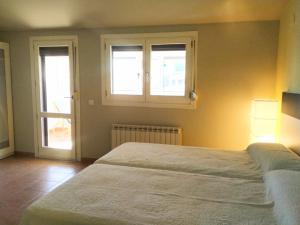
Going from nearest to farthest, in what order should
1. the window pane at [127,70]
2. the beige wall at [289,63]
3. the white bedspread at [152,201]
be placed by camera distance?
the white bedspread at [152,201], the beige wall at [289,63], the window pane at [127,70]

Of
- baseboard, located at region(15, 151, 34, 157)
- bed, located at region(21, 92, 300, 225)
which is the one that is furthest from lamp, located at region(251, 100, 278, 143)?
baseboard, located at region(15, 151, 34, 157)

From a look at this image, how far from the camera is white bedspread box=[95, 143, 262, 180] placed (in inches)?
84.5

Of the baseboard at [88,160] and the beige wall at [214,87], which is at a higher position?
the beige wall at [214,87]

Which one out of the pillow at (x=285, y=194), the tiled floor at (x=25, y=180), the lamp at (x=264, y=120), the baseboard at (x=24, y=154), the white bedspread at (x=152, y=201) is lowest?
the tiled floor at (x=25, y=180)

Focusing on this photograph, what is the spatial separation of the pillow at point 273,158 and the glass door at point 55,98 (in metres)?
3.08

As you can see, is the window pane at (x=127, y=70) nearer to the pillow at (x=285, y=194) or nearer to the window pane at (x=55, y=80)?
the window pane at (x=55, y=80)

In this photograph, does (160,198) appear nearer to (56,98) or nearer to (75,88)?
(75,88)

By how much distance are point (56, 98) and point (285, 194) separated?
3991 millimetres

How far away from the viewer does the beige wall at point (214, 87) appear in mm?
3496

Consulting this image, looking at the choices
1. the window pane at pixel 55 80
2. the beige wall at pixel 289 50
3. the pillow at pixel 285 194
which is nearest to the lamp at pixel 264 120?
the beige wall at pixel 289 50

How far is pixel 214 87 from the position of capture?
3693 mm

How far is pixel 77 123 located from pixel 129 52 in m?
1.50

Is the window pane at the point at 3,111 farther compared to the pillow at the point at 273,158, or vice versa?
the window pane at the point at 3,111

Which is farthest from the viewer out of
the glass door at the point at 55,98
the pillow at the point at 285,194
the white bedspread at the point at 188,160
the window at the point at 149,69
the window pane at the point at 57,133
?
the window pane at the point at 57,133
